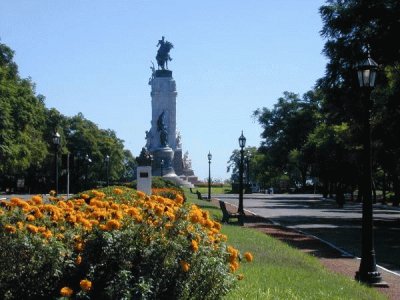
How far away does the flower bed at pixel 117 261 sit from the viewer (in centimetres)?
741

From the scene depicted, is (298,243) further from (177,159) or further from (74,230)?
→ (177,159)

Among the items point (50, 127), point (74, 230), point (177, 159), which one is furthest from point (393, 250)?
point (177, 159)

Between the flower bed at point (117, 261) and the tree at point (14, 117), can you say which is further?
the tree at point (14, 117)

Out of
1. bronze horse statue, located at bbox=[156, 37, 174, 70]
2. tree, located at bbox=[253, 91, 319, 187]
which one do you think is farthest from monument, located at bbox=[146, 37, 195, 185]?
tree, located at bbox=[253, 91, 319, 187]

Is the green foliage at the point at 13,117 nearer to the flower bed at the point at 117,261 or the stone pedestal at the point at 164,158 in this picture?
the stone pedestal at the point at 164,158

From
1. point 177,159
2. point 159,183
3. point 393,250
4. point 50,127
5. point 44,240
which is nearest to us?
point 44,240

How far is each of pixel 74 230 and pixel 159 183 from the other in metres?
36.3

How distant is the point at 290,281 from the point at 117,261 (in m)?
4.54

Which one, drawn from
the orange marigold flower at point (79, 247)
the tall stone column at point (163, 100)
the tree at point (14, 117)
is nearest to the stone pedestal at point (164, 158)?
the tall stone column at point (163, 100)

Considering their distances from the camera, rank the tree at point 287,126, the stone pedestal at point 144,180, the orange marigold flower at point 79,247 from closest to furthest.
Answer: the orange marigold flower at point 79,247
the stone pedestal at point 144,180
the tree at point 287,126

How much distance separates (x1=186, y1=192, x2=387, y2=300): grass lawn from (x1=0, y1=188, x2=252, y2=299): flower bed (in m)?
1.07

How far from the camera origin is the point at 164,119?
94625 millimetres

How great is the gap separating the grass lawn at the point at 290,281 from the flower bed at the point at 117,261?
3.51ft

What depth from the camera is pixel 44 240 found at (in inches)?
301
